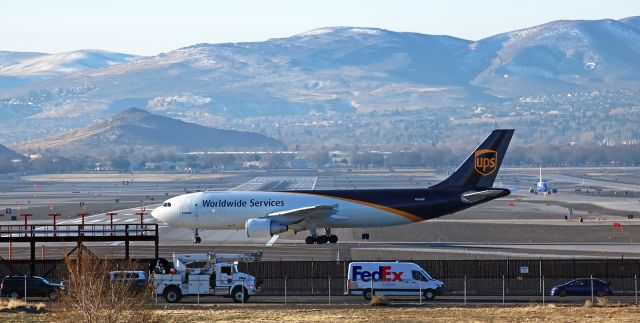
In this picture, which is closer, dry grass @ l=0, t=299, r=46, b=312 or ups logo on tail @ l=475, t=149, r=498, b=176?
dry grass @ l=0, t=299, r=46, b=312

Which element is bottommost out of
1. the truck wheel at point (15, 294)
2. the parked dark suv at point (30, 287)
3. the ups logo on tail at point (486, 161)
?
the truck wheel at point (15, 294)

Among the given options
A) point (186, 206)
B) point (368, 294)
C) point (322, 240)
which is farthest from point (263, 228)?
point (368, 294)

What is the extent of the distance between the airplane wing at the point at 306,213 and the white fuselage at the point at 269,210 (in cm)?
11

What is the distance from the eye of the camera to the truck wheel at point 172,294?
181 ft

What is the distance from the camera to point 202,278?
5544 centimetres

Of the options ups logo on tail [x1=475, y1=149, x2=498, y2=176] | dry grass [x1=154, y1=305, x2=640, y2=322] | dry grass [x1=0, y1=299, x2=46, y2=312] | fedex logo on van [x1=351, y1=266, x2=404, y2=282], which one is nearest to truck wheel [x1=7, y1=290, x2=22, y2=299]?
dry grass [x1=0, y1=299, x2=46, y2=312]

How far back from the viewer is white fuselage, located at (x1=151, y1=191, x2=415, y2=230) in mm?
84000

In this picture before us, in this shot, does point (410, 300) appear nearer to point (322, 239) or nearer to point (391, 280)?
point (391, 280)

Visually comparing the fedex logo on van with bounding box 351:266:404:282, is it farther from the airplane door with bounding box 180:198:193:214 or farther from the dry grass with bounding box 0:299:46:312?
the airplane door with bounding box 180:198:193:214

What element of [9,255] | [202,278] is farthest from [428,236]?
[202,278]

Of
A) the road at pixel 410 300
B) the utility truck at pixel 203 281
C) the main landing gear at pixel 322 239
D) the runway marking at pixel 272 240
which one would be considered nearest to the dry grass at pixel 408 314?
the road at pixel 410 300

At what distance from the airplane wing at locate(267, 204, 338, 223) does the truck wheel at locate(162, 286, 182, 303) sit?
27832mm

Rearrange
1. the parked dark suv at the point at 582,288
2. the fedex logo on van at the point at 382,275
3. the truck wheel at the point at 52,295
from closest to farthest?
the truck wheel at the point at 52,295
the fedex logo on van at the point at 382,275
the parked dark suv at the point at 582,288

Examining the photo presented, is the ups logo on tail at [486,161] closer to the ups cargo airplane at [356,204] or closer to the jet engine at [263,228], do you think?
the ups cargo airplane at [356,204]
